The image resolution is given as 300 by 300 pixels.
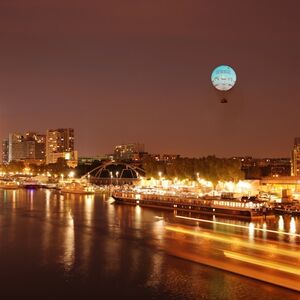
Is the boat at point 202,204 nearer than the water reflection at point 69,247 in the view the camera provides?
No

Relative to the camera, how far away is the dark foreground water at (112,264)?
36.3ft

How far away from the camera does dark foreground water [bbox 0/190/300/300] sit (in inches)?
435

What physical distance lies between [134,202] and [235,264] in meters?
20.0

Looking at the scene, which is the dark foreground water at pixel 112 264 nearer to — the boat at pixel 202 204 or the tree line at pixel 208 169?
the boat at pixel 202 204

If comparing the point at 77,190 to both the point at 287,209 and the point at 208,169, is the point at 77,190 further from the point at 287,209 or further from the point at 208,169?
the point at 287,209

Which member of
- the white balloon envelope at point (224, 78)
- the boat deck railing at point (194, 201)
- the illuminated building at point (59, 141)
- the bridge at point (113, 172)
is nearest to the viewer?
the white balloon envelope at point (224, 78)

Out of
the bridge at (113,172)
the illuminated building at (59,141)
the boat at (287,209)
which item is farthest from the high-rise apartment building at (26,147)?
the boat at (287,209)

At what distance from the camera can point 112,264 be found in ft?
44.7

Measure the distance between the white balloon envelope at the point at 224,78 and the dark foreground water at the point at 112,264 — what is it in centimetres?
473

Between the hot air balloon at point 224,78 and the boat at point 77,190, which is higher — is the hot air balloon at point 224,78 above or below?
above

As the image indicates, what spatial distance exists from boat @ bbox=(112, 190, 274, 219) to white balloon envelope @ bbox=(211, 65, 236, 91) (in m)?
9.90

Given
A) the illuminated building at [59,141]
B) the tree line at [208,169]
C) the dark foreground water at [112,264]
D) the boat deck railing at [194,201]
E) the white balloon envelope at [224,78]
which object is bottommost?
the dark foreground water at [112,264]

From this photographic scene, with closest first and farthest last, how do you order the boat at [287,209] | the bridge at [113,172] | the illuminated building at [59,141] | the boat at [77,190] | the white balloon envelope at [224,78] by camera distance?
1. the white balloon envelope at [224,78]
2. the boat at [287,209]
3. the boat at [77,190]
4. the bridge at [113,172]
5. the illuminated building at [59,141]

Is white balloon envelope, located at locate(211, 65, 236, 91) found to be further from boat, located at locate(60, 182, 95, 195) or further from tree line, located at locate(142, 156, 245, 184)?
boat, located at locate(60, 182, 95, 195)
